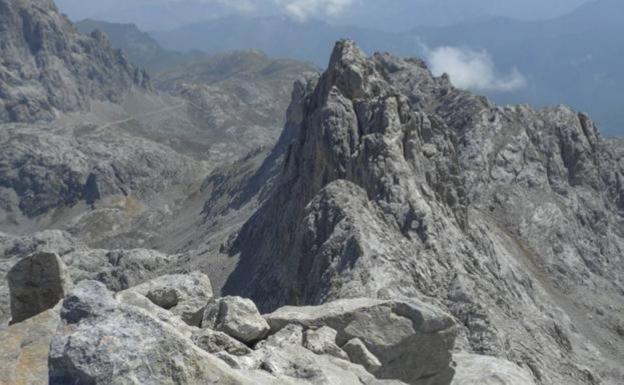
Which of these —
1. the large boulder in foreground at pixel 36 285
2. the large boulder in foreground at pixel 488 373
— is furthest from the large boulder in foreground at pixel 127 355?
the large boulder in foreground at pixel 488 373

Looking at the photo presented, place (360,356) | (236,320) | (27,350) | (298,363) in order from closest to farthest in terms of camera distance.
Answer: (27,350) < (298,363) < (236,320) < (360,356)

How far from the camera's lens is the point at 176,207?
198 m

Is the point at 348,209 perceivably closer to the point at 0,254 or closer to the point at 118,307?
the point at 118,307

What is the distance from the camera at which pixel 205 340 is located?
19359 mm

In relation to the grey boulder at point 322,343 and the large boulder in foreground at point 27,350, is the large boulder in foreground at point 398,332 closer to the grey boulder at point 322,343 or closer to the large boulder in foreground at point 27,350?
the grey boulder at point 322,343

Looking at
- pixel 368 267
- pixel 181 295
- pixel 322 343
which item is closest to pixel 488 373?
pixel 322 343

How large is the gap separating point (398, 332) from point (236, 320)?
16.8 feet

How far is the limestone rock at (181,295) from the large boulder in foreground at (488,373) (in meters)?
7.95

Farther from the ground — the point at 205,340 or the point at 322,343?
the point at 322,343

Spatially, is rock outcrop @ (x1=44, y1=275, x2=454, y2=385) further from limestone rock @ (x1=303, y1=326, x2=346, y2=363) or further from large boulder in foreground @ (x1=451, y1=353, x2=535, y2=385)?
large boulder in foreground @ (x1=451, y1=353, x2=535, y2=385)

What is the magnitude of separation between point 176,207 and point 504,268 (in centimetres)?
13220

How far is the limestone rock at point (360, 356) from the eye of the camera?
2178 cm

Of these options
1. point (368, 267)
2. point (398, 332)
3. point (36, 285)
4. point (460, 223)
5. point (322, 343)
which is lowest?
point (368, 267)

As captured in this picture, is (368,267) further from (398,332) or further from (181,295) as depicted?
(181,295)
